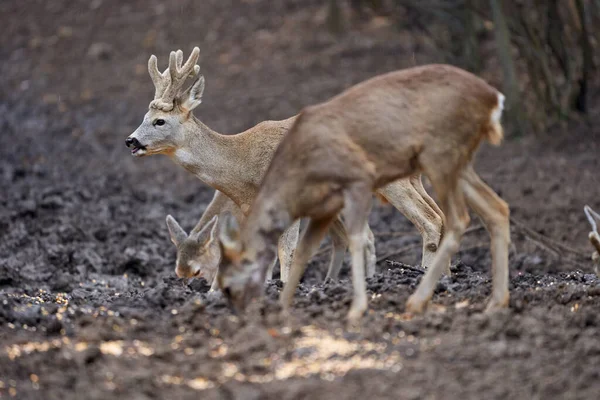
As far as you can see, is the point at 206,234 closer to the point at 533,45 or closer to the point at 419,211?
the point at 419,211

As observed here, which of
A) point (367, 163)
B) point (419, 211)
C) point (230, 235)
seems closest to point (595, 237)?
point (419, 211)

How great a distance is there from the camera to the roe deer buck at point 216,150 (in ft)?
35.9

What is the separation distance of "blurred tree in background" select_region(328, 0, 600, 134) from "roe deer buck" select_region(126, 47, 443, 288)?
6.53 metres

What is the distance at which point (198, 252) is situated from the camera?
11.2 meters

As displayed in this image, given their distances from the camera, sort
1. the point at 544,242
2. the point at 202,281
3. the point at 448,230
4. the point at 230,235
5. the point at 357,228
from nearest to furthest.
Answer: the point at 357,228 → the point at 230,235 → the point at 448,230 → the point at 202,281 → the point at 544,242

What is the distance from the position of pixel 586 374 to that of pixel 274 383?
1.78m

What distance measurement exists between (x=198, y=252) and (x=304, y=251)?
3.59 meters

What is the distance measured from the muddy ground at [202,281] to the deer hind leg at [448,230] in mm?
160

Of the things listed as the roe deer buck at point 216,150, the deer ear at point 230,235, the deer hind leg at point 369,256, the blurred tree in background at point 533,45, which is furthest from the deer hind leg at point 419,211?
the blurred tree in background at point 533,45

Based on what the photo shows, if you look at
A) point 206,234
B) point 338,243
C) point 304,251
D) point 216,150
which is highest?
point 216,150

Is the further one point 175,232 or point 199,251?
point 175,232

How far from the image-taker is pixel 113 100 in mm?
23016

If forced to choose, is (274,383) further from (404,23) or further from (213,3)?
(213,3)

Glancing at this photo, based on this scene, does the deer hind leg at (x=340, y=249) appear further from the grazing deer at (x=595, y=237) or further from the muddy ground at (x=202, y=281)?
the grazing deer at (x=595, y=237)
